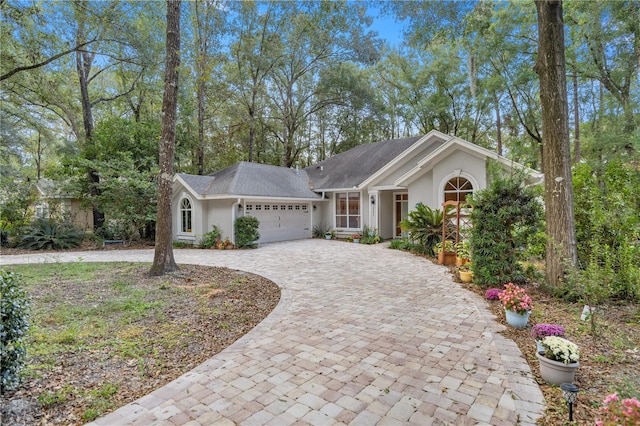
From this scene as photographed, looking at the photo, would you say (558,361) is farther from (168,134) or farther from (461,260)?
(168,134)

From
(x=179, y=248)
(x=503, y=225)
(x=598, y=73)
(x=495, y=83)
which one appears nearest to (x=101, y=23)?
(x=179, y=248)

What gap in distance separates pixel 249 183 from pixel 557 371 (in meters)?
13.6

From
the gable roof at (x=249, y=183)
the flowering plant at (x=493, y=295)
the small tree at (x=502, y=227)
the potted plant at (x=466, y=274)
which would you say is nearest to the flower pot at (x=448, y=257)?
the potted plant at (x=466, y=274)

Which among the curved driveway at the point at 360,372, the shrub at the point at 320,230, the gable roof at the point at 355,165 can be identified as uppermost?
the gable roof at the point at 355,165

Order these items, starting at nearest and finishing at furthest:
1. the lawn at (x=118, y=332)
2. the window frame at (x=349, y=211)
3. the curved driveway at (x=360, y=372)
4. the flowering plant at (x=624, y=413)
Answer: the flowering plant at (x=624, y=413)
the curved driveway at (x=360, y=372)
the lawn at (x=118, y=332)
the window frame at (x=349, y=211)

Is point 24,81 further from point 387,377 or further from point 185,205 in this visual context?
point 387,377

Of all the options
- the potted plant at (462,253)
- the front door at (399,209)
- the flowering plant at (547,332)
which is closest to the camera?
the flowering plant at (547,332)

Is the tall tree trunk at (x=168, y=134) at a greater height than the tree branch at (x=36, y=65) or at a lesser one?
lesser

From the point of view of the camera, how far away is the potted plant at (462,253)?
8102 mm

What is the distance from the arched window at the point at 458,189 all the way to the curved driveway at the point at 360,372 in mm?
6678

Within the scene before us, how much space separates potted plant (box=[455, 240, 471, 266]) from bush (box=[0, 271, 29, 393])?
797cm

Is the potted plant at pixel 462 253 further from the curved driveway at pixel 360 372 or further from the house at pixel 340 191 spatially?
the house at pixel 340 191

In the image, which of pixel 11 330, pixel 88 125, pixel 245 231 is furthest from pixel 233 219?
pixel 11 330

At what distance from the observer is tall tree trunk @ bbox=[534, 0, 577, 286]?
6012 millimetres
